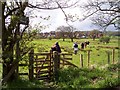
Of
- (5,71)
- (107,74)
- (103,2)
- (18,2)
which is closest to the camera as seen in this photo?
Answer: (18,2)

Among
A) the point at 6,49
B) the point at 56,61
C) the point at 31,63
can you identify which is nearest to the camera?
the point at 6,49

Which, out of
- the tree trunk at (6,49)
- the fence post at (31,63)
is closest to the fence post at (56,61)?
the fence post at (31,63)

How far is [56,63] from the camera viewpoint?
40.3 feet

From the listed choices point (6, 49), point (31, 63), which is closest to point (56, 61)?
point (31, 63)

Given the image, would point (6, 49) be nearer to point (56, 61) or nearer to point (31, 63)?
point (31, 63)

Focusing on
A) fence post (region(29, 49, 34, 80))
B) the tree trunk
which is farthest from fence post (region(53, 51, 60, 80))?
the tree trunk

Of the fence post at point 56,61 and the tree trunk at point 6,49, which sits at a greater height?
the tree trunk at point 6,49

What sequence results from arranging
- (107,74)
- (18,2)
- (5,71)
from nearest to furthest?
(18,2), (5,71), (107,74)

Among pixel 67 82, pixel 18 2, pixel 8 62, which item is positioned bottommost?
pixel 67 82

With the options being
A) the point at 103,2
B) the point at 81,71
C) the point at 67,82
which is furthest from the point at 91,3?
the point at 67,82

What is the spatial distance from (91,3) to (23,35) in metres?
8.61

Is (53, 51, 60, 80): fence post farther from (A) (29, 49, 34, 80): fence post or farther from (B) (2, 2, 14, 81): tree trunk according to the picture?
(B) (2, 2, 14, 81): tree trunk

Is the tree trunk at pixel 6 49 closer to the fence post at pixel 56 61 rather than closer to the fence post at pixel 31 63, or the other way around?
the fence post at pixel 31 63

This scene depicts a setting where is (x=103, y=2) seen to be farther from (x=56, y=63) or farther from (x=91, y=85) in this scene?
(x=91, y=85)
